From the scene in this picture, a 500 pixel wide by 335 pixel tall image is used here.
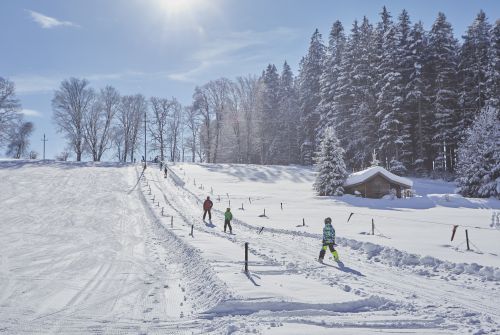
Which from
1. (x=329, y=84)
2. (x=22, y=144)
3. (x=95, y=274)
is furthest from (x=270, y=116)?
(x=95, y=274)

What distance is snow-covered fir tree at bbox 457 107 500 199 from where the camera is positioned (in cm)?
3697

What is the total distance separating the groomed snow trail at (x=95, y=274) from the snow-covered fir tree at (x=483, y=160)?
2915cm

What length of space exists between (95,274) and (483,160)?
3626 centimetres

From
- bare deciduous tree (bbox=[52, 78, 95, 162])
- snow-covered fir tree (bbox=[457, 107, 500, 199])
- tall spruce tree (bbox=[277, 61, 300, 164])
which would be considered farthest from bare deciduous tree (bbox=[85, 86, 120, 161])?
snow-covered fir tree (bbox=[457, 107, 500, 199])

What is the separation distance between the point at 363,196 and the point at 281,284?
1274 inches

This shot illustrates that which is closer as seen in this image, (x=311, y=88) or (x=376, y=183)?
(x=376, y=183)

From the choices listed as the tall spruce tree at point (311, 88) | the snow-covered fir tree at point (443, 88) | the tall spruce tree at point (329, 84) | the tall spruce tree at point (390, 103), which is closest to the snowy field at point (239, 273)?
the tall spruce tree at point (390, 103)

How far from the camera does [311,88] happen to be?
66125 mm

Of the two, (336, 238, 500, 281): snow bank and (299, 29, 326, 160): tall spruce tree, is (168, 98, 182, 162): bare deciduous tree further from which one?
(336, 238, 500, 281): snow bank

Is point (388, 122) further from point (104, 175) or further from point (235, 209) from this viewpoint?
point (104, 175)

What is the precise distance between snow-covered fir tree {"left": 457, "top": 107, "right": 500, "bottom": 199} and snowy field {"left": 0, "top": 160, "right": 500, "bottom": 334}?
6.31 meters

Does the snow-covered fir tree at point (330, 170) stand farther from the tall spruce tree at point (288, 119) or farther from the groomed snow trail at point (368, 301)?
the tall spruce tree at point (288, 119)

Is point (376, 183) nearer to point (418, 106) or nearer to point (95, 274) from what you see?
point (418, 106)

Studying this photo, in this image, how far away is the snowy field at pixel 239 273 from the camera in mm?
8719
